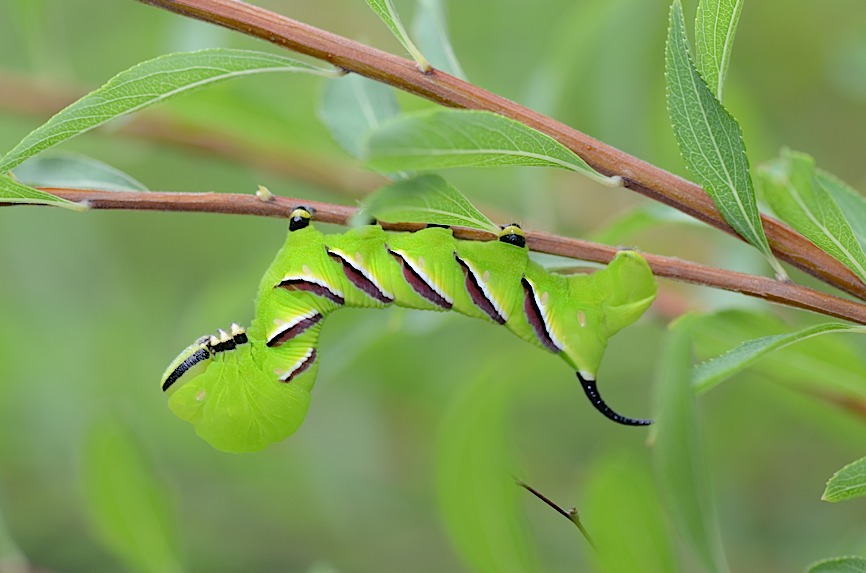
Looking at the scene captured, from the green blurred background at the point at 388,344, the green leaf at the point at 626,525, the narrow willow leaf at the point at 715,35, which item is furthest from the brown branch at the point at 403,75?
the green blurred background at the point at 388,344

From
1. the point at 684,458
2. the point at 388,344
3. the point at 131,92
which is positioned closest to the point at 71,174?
the point at 131,92

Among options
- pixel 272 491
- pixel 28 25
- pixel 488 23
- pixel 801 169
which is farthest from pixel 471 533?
pixel 488 23

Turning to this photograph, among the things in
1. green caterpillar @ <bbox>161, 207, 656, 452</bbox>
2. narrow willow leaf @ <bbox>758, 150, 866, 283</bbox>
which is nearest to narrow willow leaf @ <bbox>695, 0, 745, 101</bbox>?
narrow willow leaf @ <bbox>758, 150, 866, 283</bbox>

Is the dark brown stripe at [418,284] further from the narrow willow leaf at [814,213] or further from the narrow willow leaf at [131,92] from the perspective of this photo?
the narrow willow leaf at [814,213]

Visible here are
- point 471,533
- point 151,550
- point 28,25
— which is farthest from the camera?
point 28,25

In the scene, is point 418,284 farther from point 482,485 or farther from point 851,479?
point 851,479

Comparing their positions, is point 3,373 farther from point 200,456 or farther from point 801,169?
point 801,169

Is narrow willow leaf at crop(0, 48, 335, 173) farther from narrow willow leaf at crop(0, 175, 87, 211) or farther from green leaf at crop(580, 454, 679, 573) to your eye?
green leaf at crop(580, 454, 679, 573)
